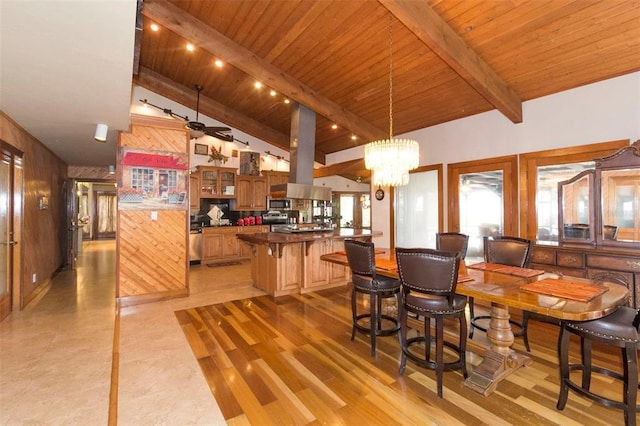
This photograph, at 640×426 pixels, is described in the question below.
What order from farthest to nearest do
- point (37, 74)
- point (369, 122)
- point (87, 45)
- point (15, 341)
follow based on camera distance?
point (369, 122)
point (15, 341)
point (37, 74)
point (87, 45)

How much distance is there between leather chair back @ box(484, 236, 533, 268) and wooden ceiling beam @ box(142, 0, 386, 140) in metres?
3.60

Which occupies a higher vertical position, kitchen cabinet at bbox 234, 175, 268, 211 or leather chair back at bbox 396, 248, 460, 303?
kitchen cabinet at bbox 234, 175, 268, 211

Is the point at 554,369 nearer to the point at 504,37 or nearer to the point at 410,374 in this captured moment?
the point at 410,374

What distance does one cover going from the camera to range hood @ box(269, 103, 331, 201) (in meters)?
5.28

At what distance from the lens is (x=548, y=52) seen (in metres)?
3.41

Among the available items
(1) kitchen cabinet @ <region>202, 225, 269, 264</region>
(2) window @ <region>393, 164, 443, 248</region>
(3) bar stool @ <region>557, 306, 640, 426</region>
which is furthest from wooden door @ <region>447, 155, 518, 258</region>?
(1) kitchen cabinet @ <region>202, 225, 269, 264</region>

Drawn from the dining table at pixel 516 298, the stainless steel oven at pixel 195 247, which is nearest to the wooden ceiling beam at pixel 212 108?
the stainless steel oven at pixel 195 247

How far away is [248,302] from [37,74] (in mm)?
3344

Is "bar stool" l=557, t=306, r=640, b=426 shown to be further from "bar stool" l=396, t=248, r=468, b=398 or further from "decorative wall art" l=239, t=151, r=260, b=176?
"decorative wall art" l=239, t=151, r=260, b=176

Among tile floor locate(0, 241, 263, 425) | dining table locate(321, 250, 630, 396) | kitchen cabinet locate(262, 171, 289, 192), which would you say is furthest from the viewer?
kitchen cabinet locate(262, 171, 289, 192)

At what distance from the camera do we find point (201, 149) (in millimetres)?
7641

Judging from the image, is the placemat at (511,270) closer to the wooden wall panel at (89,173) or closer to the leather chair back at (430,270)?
the leather chair back at (430,270)

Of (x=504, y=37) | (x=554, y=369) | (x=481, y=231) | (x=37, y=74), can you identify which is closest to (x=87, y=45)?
(x=37, y=74)

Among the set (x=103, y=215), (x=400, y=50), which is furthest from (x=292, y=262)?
(x=103, y=215)
